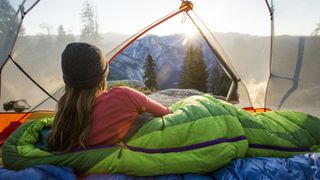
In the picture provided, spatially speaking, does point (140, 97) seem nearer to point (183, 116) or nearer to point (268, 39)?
point (183, 116)

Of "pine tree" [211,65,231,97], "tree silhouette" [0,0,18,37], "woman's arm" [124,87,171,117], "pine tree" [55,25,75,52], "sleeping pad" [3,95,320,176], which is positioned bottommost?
"pine tree" [211,65,231,97]

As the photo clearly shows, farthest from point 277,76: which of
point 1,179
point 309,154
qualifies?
point 1,179

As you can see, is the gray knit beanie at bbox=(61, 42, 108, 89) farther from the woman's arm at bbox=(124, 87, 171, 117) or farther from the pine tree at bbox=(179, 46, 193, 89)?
the pine tree at bbox=(179, 46, 193, 89)

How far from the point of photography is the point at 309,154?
1.61 meters

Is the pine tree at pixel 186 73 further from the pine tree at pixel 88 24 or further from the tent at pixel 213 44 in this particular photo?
the pine tree at pixel 88 24

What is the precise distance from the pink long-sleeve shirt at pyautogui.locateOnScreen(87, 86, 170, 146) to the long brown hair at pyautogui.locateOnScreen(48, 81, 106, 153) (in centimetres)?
3

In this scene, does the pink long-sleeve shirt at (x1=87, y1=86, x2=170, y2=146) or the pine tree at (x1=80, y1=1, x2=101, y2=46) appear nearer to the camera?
the pink long-sleeve shirt at (x1=87, y1=86, x2=170, y2=146)

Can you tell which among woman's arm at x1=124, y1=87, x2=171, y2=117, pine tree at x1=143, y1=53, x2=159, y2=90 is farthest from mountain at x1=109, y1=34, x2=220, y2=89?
woman's arm at x1=124, y1=87, x2=171, y2=117

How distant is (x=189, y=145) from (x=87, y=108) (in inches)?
17.7

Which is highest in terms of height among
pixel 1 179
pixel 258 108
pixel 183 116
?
pixel 183 116

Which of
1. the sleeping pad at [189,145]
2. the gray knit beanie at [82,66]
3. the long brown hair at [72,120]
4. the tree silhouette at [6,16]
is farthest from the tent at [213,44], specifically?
the gray knit beanie at [82,66]

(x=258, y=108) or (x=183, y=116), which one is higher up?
(x=183, y=116)

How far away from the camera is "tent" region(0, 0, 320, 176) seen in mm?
2697

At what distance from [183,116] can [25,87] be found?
1.62 metres
